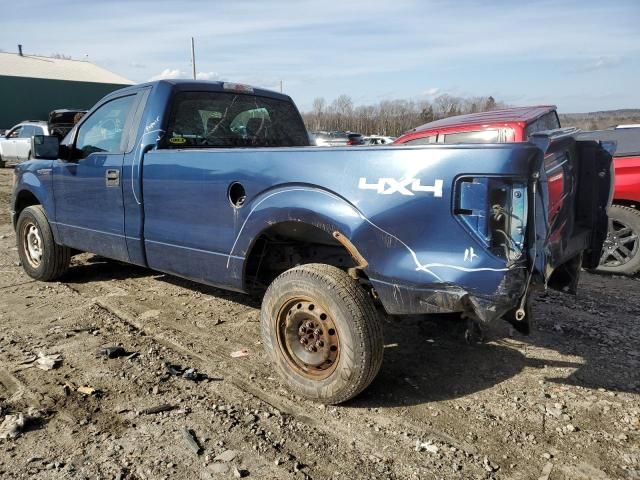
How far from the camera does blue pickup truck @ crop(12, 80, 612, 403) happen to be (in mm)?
2666

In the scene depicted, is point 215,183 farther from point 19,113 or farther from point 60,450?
point 19,113

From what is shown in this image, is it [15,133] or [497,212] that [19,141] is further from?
[497,212]

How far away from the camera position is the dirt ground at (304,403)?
2699mm

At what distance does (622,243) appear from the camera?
6.30 metres

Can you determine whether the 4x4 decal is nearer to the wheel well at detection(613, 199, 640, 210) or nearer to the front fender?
the front fender

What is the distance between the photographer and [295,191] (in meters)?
3.29

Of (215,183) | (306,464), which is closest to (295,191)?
(215,183)

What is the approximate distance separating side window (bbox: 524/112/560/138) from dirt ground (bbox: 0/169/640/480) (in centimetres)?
213

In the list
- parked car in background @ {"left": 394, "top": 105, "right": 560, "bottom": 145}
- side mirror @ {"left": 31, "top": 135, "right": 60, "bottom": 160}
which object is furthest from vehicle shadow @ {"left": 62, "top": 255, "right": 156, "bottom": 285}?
parked car in background @ {"left": 394, "top": 105, "right": 560, "bottom": 145}

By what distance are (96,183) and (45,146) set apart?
737 mm

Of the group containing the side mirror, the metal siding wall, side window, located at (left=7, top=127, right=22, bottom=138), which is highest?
the metal siding wall

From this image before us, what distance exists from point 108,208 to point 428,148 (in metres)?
3.11

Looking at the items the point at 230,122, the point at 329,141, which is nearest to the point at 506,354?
the point at 230,122

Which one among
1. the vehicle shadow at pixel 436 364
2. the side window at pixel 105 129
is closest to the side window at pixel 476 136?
the vehicle shadow at pixel 436 364
